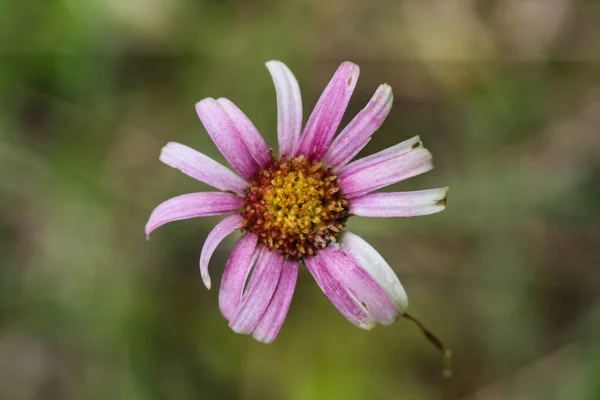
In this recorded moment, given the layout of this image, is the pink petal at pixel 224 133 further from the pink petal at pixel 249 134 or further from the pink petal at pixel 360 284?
the pink petal at pixel 360 284

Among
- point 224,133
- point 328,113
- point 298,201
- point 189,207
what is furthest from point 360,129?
point 189,207

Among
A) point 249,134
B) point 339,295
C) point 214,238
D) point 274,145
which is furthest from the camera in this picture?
point 274,145

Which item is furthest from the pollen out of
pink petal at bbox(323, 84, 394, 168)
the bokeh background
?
the bokeh background

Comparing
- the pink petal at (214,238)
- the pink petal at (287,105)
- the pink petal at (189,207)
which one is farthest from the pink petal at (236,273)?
the pink petal at (287,105)

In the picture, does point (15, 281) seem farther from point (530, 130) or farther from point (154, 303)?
point (530, 130)

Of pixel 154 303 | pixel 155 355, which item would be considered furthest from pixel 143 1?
pixel 155 355

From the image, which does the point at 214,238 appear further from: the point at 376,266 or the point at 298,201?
the point at 376,266

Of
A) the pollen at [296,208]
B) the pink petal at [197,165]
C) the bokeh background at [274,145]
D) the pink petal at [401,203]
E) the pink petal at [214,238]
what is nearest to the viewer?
the pink petal at [214,238]

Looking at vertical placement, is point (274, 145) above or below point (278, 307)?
above
